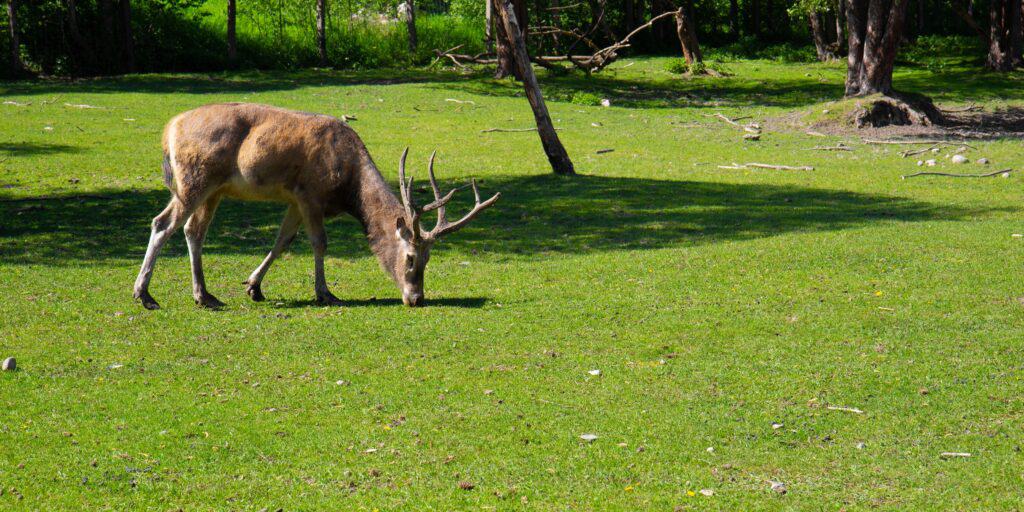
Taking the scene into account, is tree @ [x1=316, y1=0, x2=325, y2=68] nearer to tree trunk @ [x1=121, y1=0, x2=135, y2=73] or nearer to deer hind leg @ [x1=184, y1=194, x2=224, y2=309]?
tree trunk @ [x1=121, y1=0, x2=135, y2=73]

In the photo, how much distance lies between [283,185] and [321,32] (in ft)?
105

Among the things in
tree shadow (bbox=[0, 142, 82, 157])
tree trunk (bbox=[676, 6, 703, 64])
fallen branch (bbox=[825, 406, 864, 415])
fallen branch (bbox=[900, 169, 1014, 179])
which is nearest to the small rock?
fallen branch (bbox=[825, 406, 864, 415])

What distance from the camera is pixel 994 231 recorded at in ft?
49.5

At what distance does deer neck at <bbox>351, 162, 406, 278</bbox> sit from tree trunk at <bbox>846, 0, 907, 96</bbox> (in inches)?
774

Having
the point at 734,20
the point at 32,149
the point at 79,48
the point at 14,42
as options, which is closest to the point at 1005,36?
the point at 734,20

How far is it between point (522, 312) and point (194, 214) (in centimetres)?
384

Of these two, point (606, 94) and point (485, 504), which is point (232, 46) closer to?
point (606, 94)

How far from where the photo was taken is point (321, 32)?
42312mm

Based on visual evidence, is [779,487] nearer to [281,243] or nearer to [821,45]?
[281,243]

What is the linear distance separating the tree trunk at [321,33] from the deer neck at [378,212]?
30.7 meters

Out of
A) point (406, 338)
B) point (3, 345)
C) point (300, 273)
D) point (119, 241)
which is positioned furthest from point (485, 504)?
point (119, 241)

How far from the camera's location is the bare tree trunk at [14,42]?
34281 millimetres

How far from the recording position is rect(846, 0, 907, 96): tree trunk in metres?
27.7

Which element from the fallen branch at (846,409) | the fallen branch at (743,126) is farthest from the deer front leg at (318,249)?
the fallen branch at (743,126)
